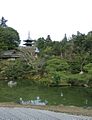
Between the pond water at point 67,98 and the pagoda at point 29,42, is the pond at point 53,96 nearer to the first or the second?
the pond water at point 67,98

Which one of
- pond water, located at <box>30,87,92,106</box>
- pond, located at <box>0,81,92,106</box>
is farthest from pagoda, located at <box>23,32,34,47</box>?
pond water, located at <box>30,87,92,106</box>

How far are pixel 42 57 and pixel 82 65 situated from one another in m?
7.25

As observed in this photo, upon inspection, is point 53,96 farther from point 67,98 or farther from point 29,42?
point 29,42

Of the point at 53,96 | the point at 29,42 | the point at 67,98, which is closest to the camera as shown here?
the point at 67,98

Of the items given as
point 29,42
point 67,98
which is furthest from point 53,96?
point 29,42

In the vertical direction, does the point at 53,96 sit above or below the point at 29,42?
below

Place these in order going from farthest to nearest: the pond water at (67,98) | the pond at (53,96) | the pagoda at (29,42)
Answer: the pagoda at (29,42) → the pond at (53,96) → the pond water at (67,98)

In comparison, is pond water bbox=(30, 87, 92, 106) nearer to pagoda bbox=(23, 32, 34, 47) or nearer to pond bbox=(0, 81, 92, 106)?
pond bbox=(0, 81, 92, 106)

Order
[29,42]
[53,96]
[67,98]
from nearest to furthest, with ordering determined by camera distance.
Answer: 1. [67,98]
2. [53,96]
3. [29,42]

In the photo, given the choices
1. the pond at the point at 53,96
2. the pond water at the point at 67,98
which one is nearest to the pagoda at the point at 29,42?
the pond at the point at 53,96

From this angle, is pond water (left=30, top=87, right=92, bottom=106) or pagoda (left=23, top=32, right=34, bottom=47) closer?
pond water (left=30, top=87, right=92, bottom=106)

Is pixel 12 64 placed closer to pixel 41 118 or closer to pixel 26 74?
pixel 26 74

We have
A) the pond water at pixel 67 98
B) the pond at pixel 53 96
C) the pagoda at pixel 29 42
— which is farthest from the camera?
the pagoda at pixel 29 42

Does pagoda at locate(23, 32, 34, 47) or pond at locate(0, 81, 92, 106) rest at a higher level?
pagoda at locate(23, 32, 34, 47)
